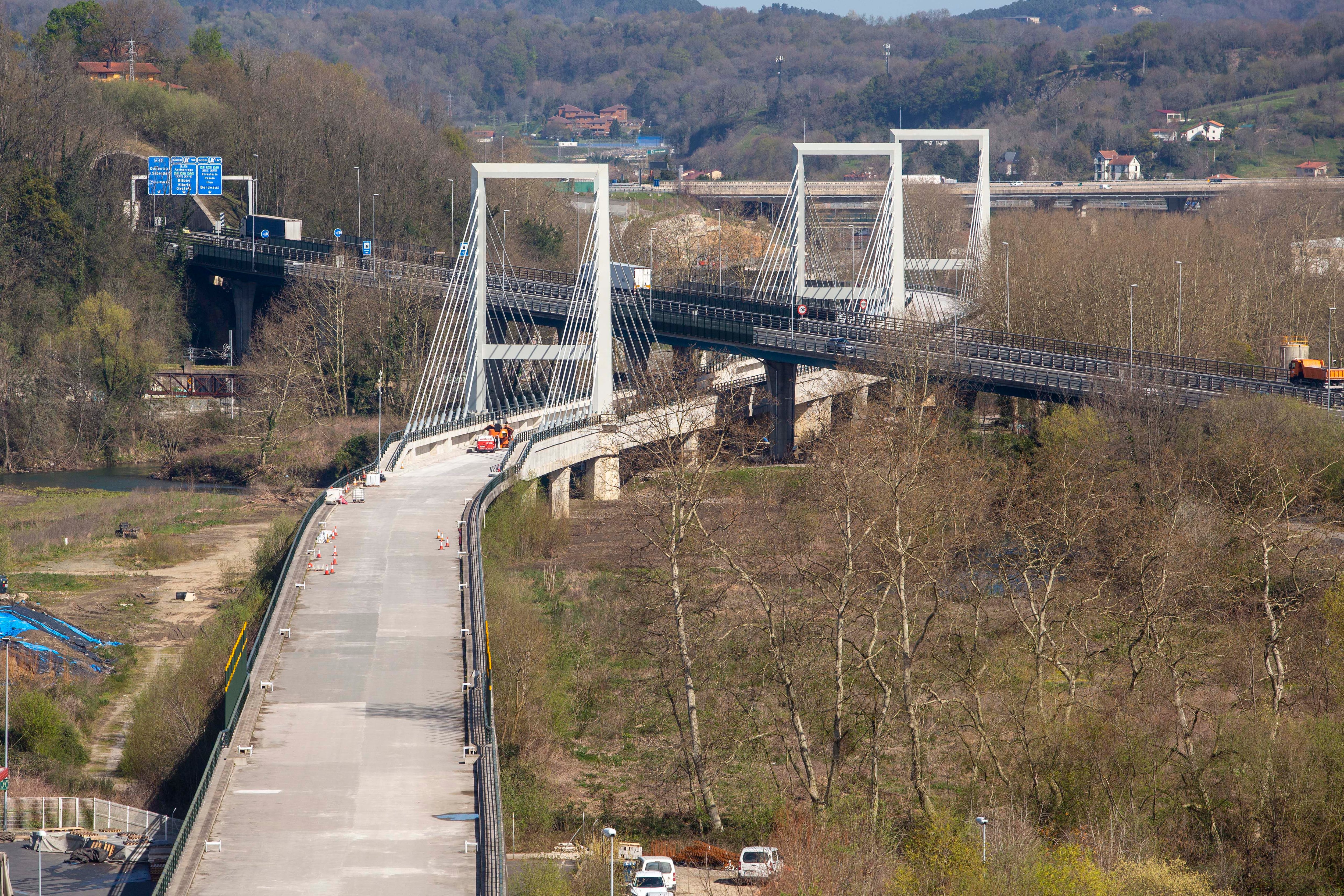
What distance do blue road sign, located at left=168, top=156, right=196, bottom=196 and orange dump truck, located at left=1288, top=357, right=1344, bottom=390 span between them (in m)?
→ 61.1

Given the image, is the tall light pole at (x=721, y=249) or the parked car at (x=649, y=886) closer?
the parked car at (x=649, y=886)

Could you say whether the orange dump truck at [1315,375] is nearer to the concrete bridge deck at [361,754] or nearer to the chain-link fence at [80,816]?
the concrete bridge deck at [361,754]

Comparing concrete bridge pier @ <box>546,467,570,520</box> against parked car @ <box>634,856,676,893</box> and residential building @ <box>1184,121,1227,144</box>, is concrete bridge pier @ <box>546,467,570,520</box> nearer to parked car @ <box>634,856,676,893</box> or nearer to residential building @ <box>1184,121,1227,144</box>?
parked car @ <box>634,856,676,893</box>

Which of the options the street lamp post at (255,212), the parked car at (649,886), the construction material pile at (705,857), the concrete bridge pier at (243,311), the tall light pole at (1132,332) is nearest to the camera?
the parked car at (649,886)

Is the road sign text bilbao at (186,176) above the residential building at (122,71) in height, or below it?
below

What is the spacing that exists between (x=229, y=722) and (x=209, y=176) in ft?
234

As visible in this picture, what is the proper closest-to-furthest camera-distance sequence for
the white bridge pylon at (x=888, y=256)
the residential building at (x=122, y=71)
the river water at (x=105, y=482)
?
1. the river water at (x=105, y=482)
2. the white bridge pylon at (x=888, y=256)
3. the residential building at (x=122, y=71)

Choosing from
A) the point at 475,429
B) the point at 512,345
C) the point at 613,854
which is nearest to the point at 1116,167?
the point at 512,345

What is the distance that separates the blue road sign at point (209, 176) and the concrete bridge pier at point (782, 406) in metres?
37.9

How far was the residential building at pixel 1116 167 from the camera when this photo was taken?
190 metres

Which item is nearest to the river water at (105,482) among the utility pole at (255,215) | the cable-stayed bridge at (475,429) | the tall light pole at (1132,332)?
the cable-stayed bridge at (475,429)

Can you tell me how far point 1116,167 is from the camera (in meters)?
192

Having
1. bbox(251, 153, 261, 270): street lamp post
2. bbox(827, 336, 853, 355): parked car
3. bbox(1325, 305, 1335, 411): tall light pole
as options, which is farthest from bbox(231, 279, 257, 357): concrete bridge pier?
bbox(1325, 305, 1335, 411): tall light pole

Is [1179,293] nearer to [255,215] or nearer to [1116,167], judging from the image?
[255,215]
